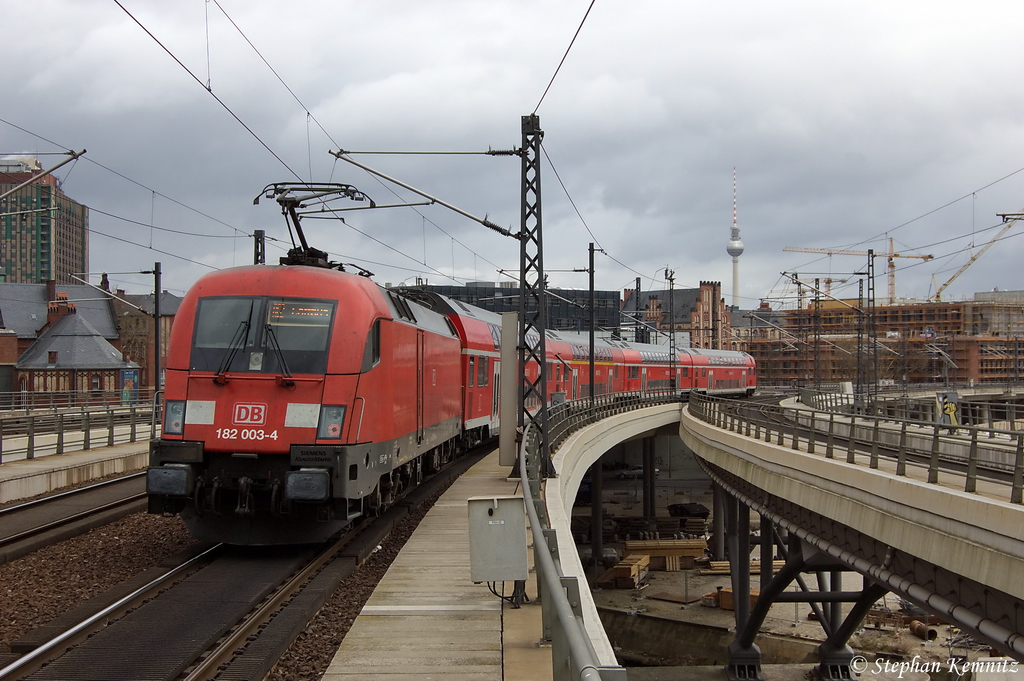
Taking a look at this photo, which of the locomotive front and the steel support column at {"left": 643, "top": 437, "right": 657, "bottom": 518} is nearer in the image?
the locomotive front

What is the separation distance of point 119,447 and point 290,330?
17.3m

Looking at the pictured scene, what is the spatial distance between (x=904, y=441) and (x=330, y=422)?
29.2 ft

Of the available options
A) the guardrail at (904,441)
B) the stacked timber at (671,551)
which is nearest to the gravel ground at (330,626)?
the guardrail at (904,441)

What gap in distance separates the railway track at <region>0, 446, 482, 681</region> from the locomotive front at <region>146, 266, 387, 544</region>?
618 millimetres

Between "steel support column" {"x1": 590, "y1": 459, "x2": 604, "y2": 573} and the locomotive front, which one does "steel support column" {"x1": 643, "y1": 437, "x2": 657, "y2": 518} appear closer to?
"steel support column" {"x1": 590, "y1": 459, "x2": 604, "y2": 573}

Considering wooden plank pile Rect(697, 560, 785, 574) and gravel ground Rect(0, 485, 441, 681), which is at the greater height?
gravel ground Rect(0, 485, 441, 681)

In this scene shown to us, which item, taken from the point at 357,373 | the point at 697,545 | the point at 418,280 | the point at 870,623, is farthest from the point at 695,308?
the point at 357,373

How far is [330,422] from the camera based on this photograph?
38.7 feet

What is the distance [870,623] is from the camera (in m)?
38.7

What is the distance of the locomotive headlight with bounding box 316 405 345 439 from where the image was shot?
11734 millimetres

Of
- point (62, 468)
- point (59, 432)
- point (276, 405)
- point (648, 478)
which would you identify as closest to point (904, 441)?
point (276, 405)

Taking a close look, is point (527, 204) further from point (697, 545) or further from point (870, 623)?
point (697, 545)

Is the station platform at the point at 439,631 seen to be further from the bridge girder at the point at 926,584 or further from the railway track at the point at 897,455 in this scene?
the railway track at the point at 897,455

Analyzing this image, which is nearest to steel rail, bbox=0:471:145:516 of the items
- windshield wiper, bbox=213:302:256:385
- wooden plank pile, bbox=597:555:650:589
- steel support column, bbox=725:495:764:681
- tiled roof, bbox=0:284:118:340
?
windshield wiper, bbox=213:302:256:385
